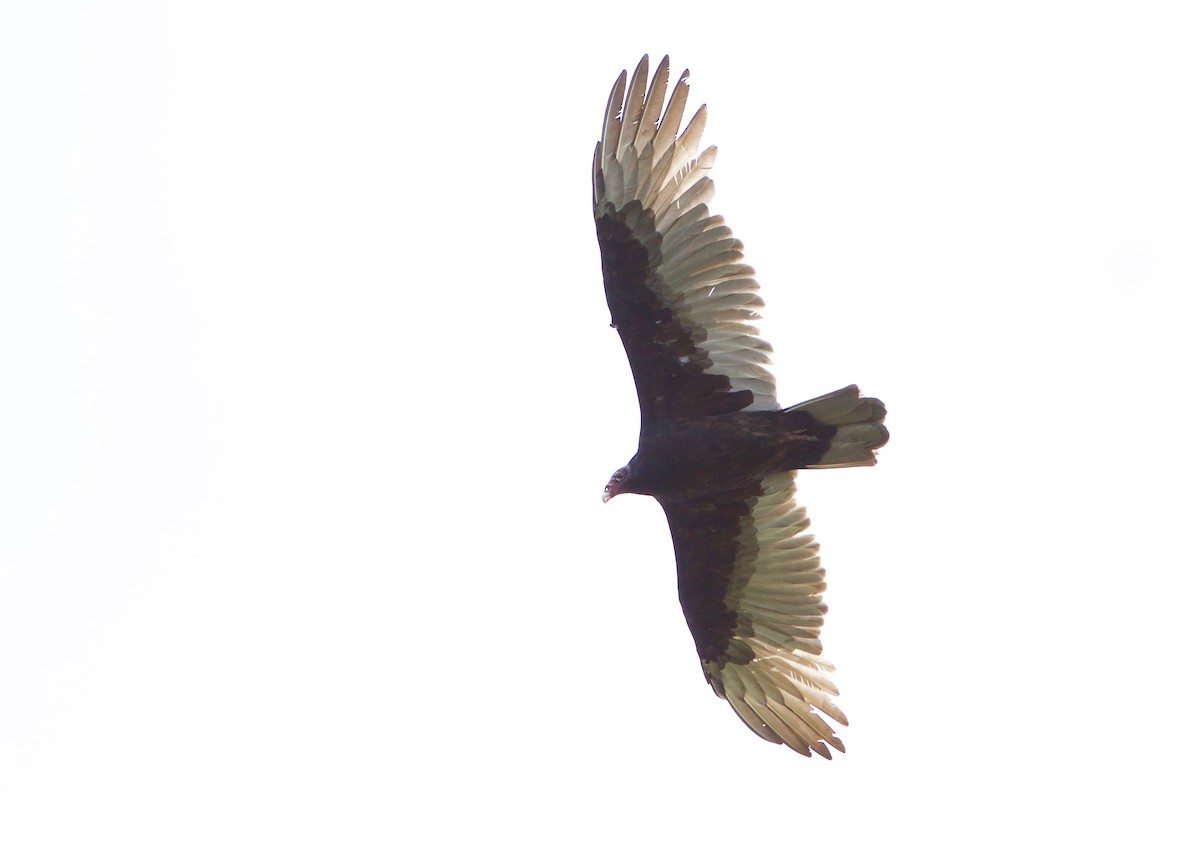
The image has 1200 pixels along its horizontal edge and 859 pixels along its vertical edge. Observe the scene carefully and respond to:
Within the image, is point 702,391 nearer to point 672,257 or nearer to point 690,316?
point 690,316

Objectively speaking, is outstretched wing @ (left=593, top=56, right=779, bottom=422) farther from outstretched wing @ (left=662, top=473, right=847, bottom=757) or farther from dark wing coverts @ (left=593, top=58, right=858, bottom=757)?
outstretched wing @ (left=662, top=473, right=847, bottom=757)

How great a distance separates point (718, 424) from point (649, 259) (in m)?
1.11

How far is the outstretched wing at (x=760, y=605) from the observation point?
10.3 metres

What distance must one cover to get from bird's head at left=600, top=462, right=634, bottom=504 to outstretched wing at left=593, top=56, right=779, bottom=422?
71cm

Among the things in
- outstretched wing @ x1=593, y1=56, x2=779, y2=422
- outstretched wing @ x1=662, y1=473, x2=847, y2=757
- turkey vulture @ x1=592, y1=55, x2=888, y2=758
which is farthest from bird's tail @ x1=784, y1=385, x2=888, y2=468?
outstretched wing @ x1=662, y1=473, x2=847, y2=757

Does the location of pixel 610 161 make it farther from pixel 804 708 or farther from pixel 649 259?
pixel 804 708

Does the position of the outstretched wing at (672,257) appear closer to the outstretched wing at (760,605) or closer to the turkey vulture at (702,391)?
the turkey vulture at (702,391)

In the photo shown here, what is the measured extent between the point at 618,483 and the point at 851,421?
1.55 meters

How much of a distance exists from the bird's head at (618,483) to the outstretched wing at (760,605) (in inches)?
17.3

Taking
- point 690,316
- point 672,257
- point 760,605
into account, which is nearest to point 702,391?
point 690,316

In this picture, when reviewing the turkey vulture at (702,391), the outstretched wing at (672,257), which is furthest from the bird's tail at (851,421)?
the outstretched wing at (672,257)

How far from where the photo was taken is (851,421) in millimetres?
9523

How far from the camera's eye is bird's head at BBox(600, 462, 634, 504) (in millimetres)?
10000

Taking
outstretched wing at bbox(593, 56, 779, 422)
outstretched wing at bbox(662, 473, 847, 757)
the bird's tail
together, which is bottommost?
outstretched wing at bbox(662, 473, 847, 757)
